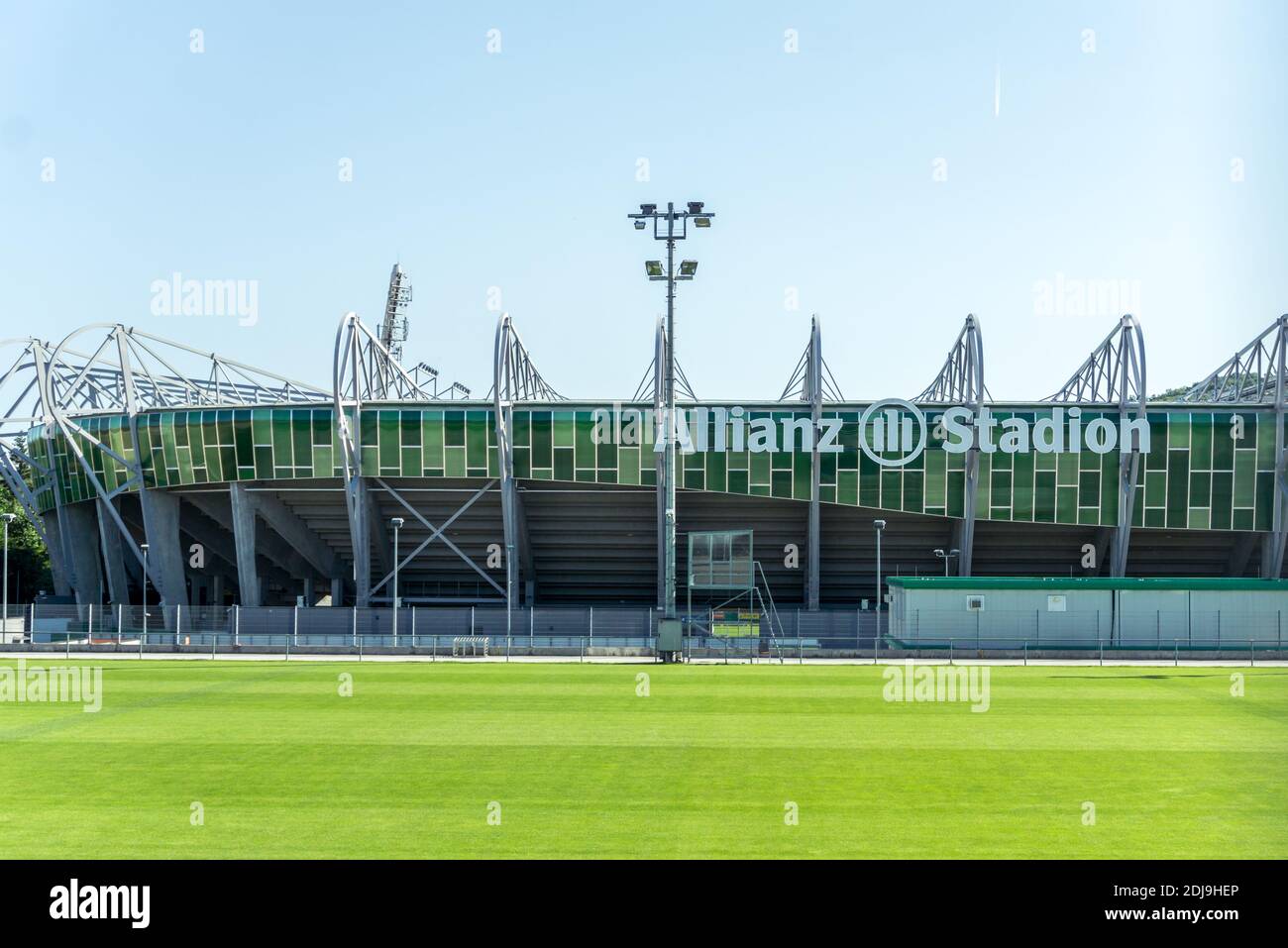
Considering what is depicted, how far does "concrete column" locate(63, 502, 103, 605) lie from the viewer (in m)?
77.5

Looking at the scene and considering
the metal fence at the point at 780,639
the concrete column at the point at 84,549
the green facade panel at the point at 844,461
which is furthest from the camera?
the concrete column at the point at 84,549

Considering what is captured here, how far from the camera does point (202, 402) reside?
244 feet

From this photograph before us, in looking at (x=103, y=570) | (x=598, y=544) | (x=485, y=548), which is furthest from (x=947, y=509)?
(x=103, y=570)

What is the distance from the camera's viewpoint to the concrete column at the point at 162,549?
6975cm

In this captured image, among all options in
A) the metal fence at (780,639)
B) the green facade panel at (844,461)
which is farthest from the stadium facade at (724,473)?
the metal fence at (780,639)

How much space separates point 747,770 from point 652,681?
1595cm

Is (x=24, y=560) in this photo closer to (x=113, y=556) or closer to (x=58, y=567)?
(x=58, y=567)

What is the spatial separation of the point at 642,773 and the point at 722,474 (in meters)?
45.1

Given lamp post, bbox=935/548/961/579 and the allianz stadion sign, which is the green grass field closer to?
the allianz stadion sign

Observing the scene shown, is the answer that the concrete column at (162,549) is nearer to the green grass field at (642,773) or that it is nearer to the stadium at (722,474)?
the stadium at (722,474)

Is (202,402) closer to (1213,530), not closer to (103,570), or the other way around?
(103,570)

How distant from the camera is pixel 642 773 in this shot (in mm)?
20891
